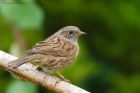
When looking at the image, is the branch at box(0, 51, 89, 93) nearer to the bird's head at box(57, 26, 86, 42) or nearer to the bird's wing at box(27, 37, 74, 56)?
the bird's wing at box(27, 37, 74, 56)

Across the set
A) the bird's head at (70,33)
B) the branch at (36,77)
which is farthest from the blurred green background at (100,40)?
the branch at (36,77)

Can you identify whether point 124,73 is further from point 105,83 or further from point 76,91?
point 76,91

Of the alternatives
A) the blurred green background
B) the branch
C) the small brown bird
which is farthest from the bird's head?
the branch

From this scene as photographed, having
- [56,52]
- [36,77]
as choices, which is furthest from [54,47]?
[36,77]

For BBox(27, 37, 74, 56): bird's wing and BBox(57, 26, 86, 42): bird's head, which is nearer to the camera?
BBox(27, 37, 74, 56): bird's wing

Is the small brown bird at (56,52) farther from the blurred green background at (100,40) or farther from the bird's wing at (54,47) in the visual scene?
the blurred green background at (100,40)

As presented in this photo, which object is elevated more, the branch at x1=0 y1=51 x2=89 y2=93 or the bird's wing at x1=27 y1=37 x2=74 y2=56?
the bird's wing at x1=27 y1=37 x2=74 y2=56

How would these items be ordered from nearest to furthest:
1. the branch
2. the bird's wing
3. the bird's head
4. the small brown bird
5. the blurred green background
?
1. the branch
2. the small brown bird
3. the bird's wing
4. the bird's head
5. the blurred green background

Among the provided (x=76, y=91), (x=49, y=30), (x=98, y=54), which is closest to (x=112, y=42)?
(x=98, y=54)
